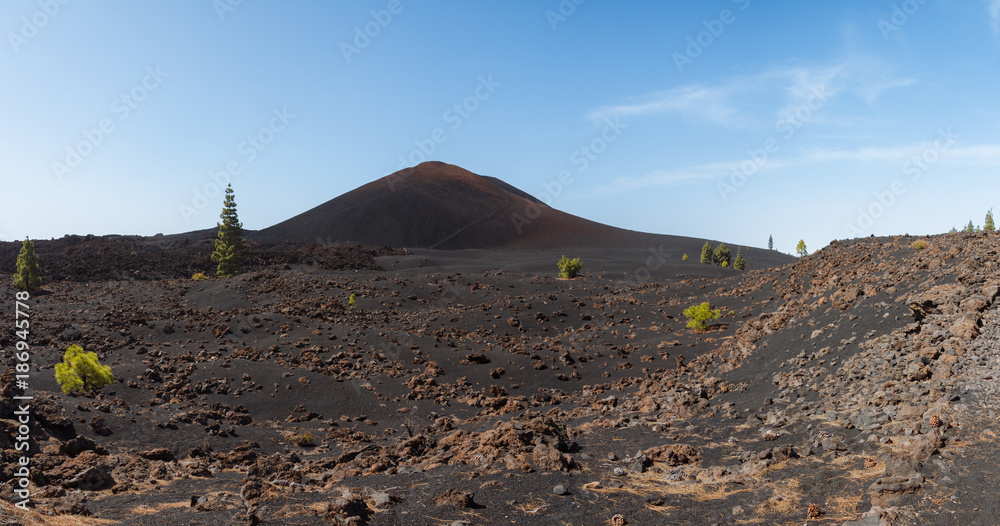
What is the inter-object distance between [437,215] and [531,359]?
79.1 m

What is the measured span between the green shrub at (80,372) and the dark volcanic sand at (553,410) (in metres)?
0.68

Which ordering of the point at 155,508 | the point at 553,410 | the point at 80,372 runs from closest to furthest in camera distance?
the point at 155,508 → the point at 80,372 → the point at 553,410

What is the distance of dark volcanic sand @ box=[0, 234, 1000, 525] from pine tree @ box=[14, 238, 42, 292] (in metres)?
7.90

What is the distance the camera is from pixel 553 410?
13750 mm

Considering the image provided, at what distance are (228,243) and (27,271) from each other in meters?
11.7

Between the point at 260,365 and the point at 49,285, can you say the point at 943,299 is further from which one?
the point at 49,285

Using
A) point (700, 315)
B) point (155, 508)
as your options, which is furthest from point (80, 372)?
point (700, 315)

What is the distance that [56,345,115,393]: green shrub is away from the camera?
1272 cm

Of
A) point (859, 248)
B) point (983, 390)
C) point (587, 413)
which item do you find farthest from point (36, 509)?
point (859, 248)

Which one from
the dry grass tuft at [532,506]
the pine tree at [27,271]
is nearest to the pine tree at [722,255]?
the dry grass tuft at [532,506]

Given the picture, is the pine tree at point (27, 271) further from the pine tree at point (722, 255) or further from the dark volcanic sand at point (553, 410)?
the pine tree at point (722, 255)

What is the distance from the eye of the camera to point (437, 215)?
315 ft

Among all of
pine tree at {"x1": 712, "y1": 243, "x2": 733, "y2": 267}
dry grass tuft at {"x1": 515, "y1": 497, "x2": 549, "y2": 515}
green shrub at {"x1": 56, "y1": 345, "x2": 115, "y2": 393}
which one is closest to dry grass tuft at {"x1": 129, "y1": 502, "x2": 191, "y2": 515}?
dry grass tuft at {"x1": 515, "y1": 497, "x2": 549, "y2": 515}

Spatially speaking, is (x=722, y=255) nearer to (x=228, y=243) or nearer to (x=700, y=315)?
(x=700, y=315)
